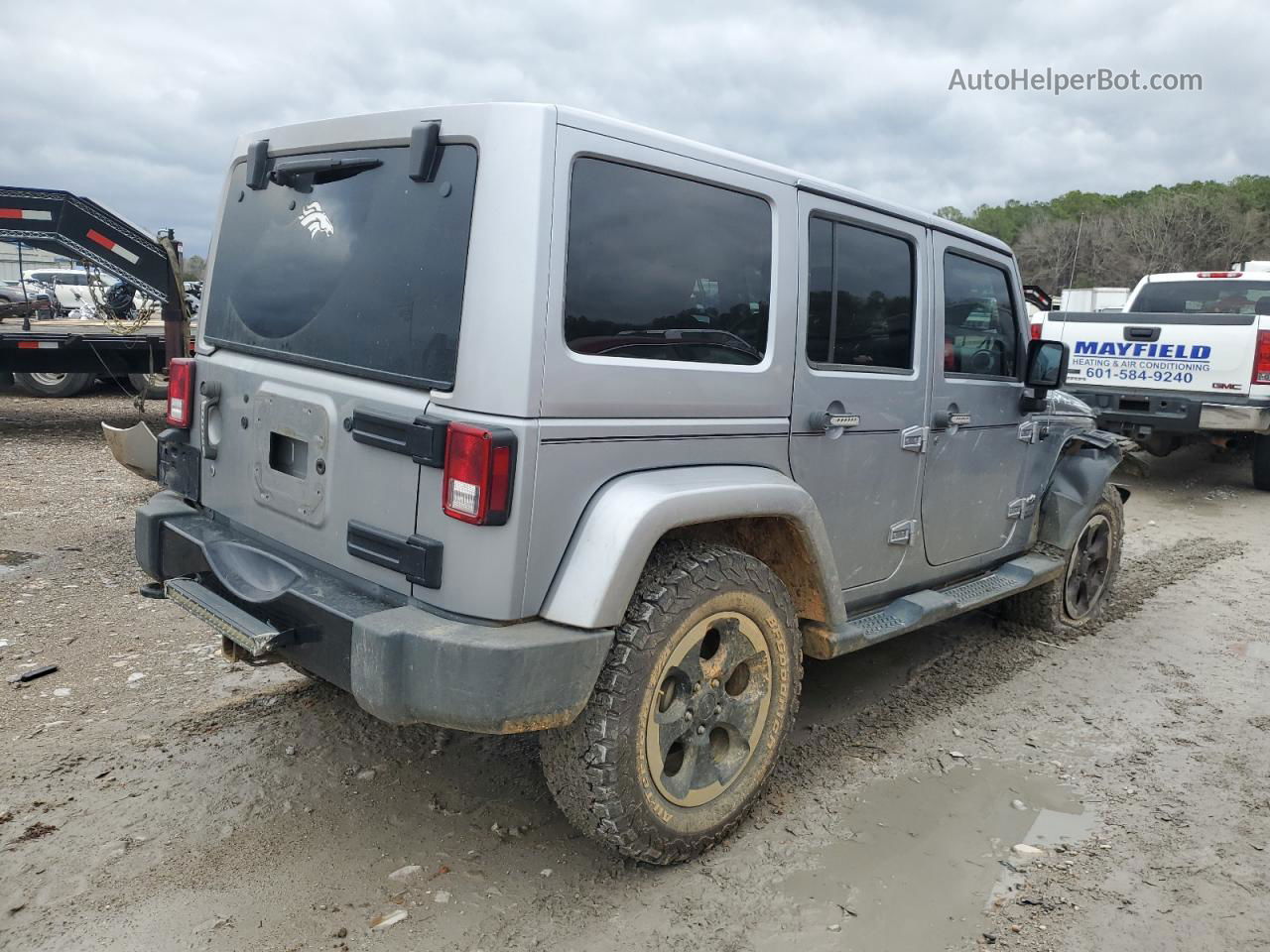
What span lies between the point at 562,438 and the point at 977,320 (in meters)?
2.44

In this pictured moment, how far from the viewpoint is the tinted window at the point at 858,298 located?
10.5 ft

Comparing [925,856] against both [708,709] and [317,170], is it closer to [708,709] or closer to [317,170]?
[708,709]

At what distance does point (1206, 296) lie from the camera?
10352 millimetres

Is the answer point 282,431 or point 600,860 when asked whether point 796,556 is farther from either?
point 282,431

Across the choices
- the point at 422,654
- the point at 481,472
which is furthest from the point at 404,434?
the point at 422,654

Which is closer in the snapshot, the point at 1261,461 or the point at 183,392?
the point at 183,392

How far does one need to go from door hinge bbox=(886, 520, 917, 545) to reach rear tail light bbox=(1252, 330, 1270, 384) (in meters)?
6.36

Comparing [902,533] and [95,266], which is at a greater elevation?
[95,266]

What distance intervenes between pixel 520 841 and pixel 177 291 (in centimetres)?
827

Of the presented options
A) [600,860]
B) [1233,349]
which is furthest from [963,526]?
[1233,349]

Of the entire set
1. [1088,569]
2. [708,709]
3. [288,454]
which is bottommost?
[708,709]

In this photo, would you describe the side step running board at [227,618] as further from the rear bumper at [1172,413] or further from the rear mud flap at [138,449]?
the rear bumper at [1172,413]

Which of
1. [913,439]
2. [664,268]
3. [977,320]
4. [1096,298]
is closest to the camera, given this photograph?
[664,268]

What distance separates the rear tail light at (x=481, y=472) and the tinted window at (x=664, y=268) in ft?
1.10
